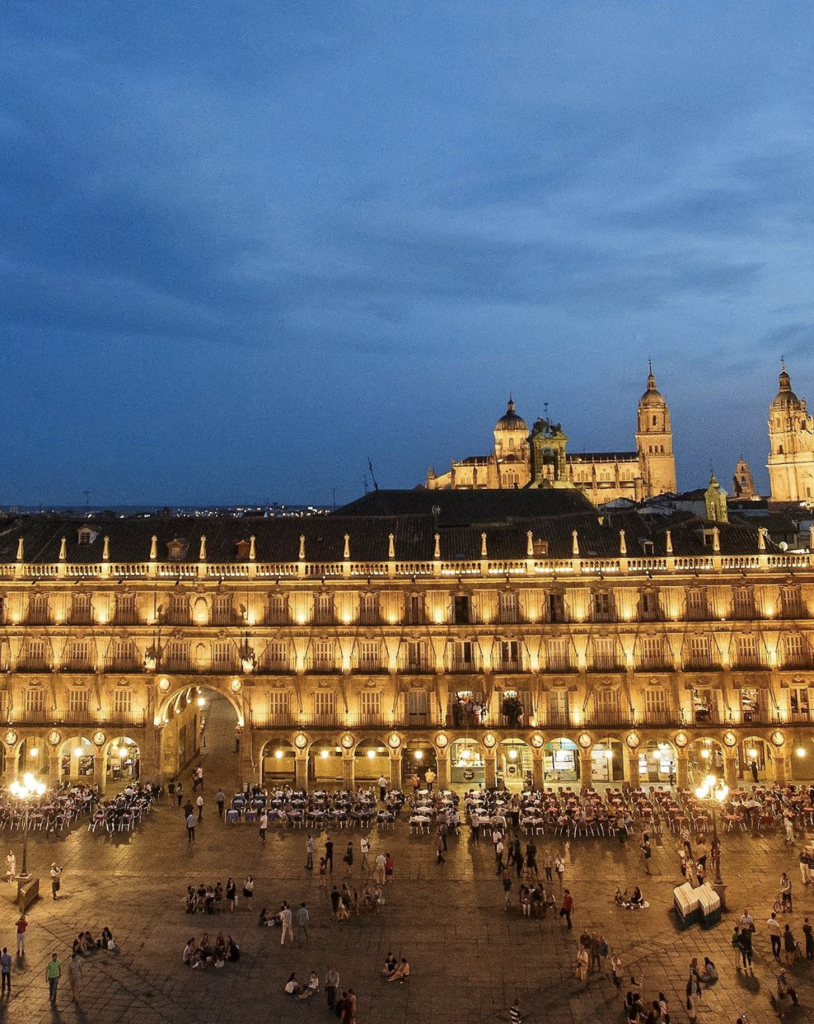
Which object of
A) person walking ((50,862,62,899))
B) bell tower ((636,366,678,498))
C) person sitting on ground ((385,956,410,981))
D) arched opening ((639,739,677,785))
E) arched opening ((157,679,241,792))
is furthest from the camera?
bell tower ((636,366,678,498))

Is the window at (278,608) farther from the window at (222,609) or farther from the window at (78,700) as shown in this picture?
the window at (78,700)

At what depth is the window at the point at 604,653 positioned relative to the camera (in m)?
53.5

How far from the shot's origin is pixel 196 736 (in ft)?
206

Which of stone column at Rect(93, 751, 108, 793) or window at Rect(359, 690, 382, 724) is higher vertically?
window at Rect(359, 690, 382, 724)

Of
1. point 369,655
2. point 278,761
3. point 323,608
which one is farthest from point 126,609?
point 369,655

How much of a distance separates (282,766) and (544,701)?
54.9 feet

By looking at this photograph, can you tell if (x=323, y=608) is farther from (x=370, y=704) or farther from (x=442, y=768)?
(x=442, y=768)

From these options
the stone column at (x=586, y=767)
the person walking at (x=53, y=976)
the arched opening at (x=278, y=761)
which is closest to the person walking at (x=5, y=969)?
the person walking at (x=53, y=976)

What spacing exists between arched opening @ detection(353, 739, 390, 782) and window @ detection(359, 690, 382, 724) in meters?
1.71

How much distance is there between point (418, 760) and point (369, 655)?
7.08 m

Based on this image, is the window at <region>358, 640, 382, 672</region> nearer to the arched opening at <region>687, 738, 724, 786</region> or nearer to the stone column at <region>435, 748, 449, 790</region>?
the stone column at <region>435, 748, 449, 790</region>

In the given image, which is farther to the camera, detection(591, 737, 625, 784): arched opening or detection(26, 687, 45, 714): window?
detection(26, 687, 45, 714): window

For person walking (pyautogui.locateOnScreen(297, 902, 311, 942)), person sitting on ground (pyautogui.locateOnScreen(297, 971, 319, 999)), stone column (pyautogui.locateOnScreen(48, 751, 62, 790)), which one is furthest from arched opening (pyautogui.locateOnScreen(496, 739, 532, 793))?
stone column (pyautogui.locateOnScreen(48, 751, 62, 790))

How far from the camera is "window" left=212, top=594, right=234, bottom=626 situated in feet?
182
